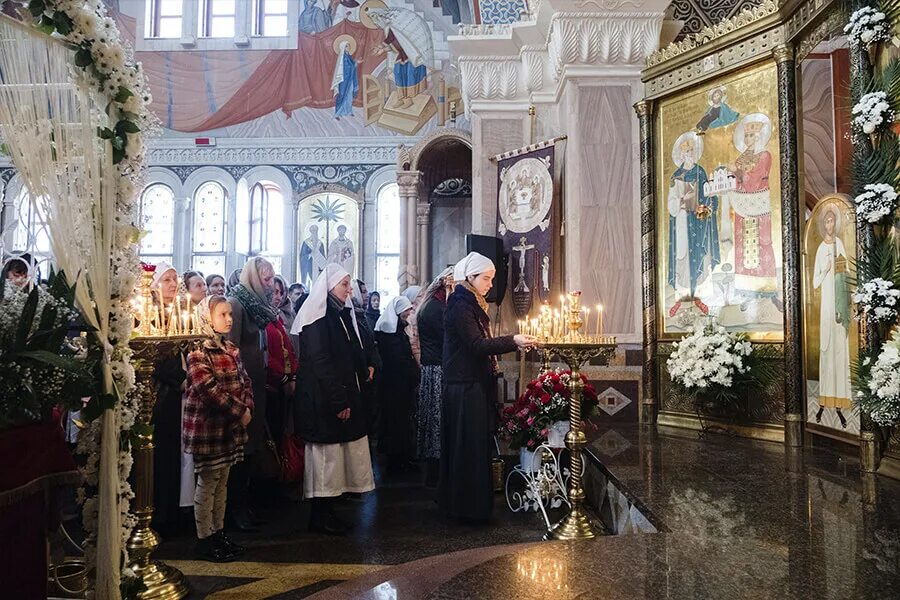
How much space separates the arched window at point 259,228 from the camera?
14688 millimetres

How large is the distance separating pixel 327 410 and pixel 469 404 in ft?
3.08

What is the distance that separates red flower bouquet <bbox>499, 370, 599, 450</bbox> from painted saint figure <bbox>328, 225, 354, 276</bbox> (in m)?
9.99

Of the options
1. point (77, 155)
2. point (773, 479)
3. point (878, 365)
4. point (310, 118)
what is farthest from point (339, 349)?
point (310, 118)

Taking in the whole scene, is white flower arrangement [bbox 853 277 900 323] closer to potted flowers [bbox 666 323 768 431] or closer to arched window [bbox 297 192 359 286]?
potted flowers [bbox 666 323 768 431]

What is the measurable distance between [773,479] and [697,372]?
1524mm

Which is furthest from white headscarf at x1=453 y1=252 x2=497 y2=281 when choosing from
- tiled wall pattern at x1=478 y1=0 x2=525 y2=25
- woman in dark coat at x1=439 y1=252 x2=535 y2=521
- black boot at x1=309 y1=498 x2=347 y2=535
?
tiled wall pattern at x1=478 y1=0 x2=525 y2=25

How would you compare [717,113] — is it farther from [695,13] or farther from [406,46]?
[406,46]

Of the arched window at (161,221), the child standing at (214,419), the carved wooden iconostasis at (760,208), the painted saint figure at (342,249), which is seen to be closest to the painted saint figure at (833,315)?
the carved wooden iconostasis at (760,208)

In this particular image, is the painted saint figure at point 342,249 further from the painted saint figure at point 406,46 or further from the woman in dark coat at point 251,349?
the woman in dark coat at point 251,349

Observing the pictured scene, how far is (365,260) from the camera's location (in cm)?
1451

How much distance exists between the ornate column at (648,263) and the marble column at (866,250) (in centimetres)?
223

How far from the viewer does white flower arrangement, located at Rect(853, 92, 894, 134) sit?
3846 millimetres

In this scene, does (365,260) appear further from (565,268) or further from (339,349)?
(339,349)

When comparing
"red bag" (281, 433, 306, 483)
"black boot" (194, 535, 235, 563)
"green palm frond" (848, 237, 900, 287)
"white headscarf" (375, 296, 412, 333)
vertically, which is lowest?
"black boot" (194, 535, 235, 563)
